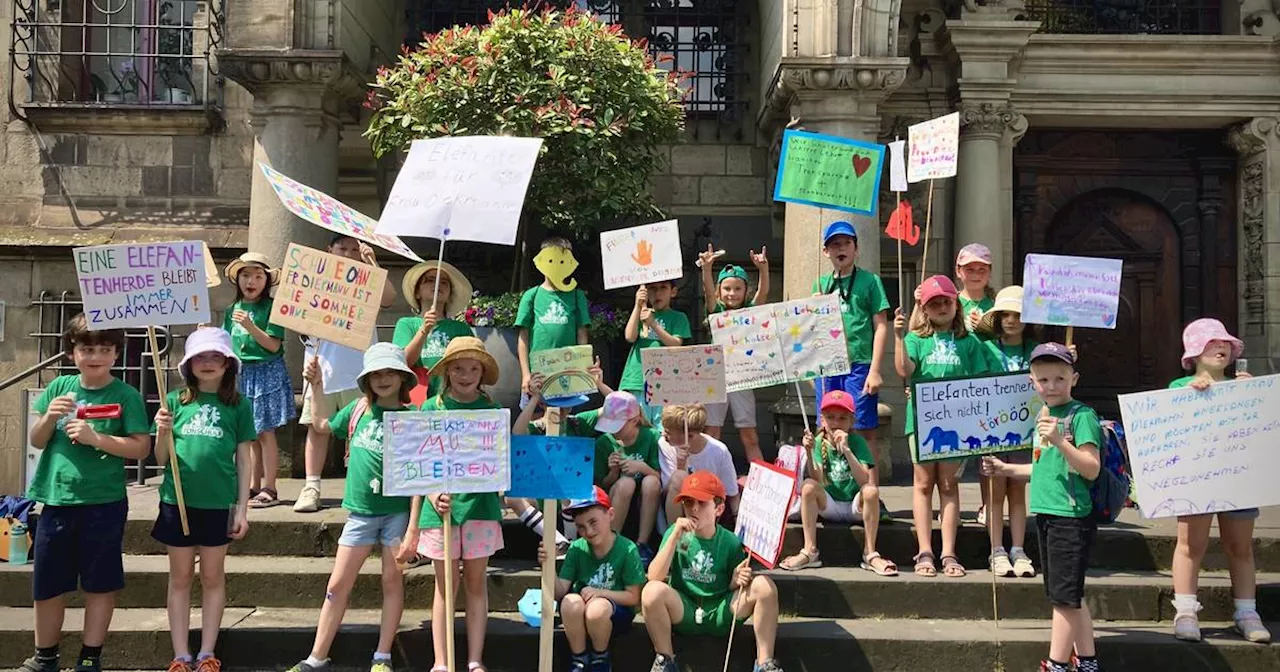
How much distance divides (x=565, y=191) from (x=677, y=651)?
3750 millimetres

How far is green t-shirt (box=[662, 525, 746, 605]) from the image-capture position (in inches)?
198

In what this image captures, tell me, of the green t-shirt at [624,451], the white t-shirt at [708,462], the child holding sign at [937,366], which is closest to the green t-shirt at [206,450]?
the green t-shirt at [624,451]

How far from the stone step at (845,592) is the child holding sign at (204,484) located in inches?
26.6

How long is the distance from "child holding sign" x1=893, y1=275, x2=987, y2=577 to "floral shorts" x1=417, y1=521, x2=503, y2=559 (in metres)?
2.32

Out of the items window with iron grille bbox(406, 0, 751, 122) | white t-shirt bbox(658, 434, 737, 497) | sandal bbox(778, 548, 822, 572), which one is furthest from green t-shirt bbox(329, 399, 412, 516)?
window with iron grille bbox(406, 0, 751, 122)

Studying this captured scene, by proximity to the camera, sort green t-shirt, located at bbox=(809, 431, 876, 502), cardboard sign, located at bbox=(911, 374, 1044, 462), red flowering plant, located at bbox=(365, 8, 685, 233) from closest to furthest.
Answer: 1. cardboard sign, located at bbox=(911, 374, 1044, 462)
2. green t-shirt, located at bbox=(809, 431, 876, 502)
3. red flowering plant, located at bbox=(365, 8, 685, 233)

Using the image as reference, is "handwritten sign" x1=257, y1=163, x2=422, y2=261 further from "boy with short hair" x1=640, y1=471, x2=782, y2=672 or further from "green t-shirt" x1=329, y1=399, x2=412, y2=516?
"boy with short hair" x1=640, y1=471, x2=782, y2=672

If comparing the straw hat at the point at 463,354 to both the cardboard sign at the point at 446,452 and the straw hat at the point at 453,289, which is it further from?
the straw hat at the point at 453,289

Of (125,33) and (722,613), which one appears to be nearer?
(722,613)

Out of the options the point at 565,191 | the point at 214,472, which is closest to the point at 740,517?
the point at 214,472

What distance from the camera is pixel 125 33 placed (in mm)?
10102

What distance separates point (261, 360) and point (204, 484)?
1646 millimetres

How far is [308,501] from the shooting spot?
6207mm

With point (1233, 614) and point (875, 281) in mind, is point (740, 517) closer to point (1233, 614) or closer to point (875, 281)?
point (875, 281)
